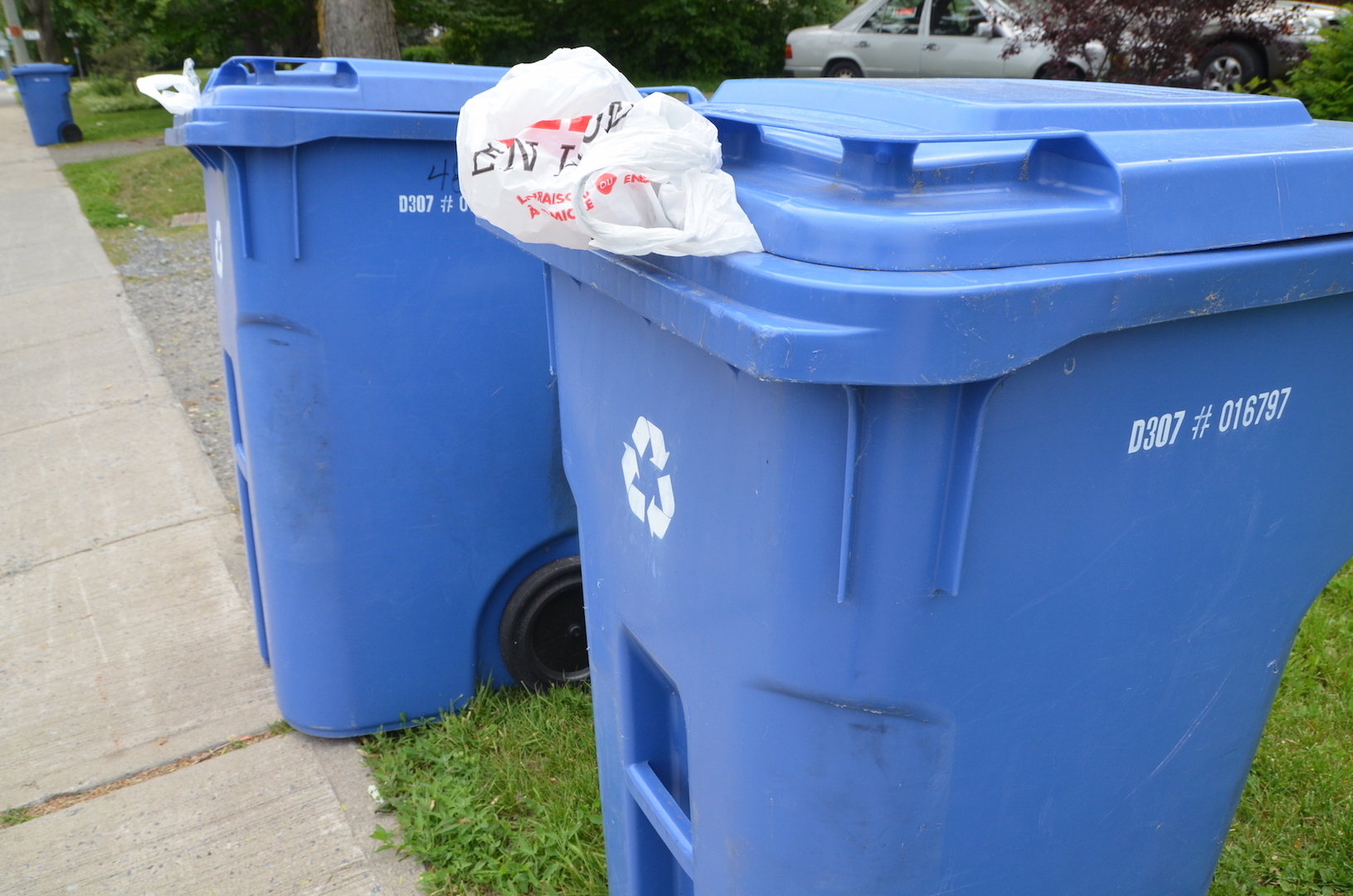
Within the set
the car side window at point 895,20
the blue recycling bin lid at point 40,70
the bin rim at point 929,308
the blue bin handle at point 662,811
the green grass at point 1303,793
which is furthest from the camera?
the blue recycling bin lid at point 40,70

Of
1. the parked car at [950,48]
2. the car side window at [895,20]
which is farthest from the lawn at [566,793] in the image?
the car side window at [895,20]

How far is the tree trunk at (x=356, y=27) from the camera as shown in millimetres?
7945

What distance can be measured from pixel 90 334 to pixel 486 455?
5.53 m

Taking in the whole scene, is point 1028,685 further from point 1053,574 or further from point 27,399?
point 27,399

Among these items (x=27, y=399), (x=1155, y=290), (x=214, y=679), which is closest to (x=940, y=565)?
(x=1155, y=290)

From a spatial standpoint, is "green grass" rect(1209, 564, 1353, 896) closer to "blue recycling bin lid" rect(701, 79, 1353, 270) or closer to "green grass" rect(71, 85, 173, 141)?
"blue recycling bin lid" rect(701, 79, 1353, 270)

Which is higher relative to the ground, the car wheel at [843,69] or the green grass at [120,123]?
the car wheel at [843,69]

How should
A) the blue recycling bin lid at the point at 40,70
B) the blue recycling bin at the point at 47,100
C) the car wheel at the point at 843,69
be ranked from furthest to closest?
the blue recycling bin at the point at 47,100
the blue recycling bin lid at the point at 40,70
the car wheel at the point at 843,69

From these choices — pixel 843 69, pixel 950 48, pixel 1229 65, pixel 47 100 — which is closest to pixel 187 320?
pixel 1229 65

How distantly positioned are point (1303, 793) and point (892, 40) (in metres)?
12.0

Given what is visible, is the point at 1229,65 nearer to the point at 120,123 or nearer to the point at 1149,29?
the point at 1149,29

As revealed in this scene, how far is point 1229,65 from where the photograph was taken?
8.91 meters

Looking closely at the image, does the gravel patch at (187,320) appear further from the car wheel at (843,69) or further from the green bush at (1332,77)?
the car wheel at (843,69)

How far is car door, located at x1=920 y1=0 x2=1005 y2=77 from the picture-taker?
11703 mm
